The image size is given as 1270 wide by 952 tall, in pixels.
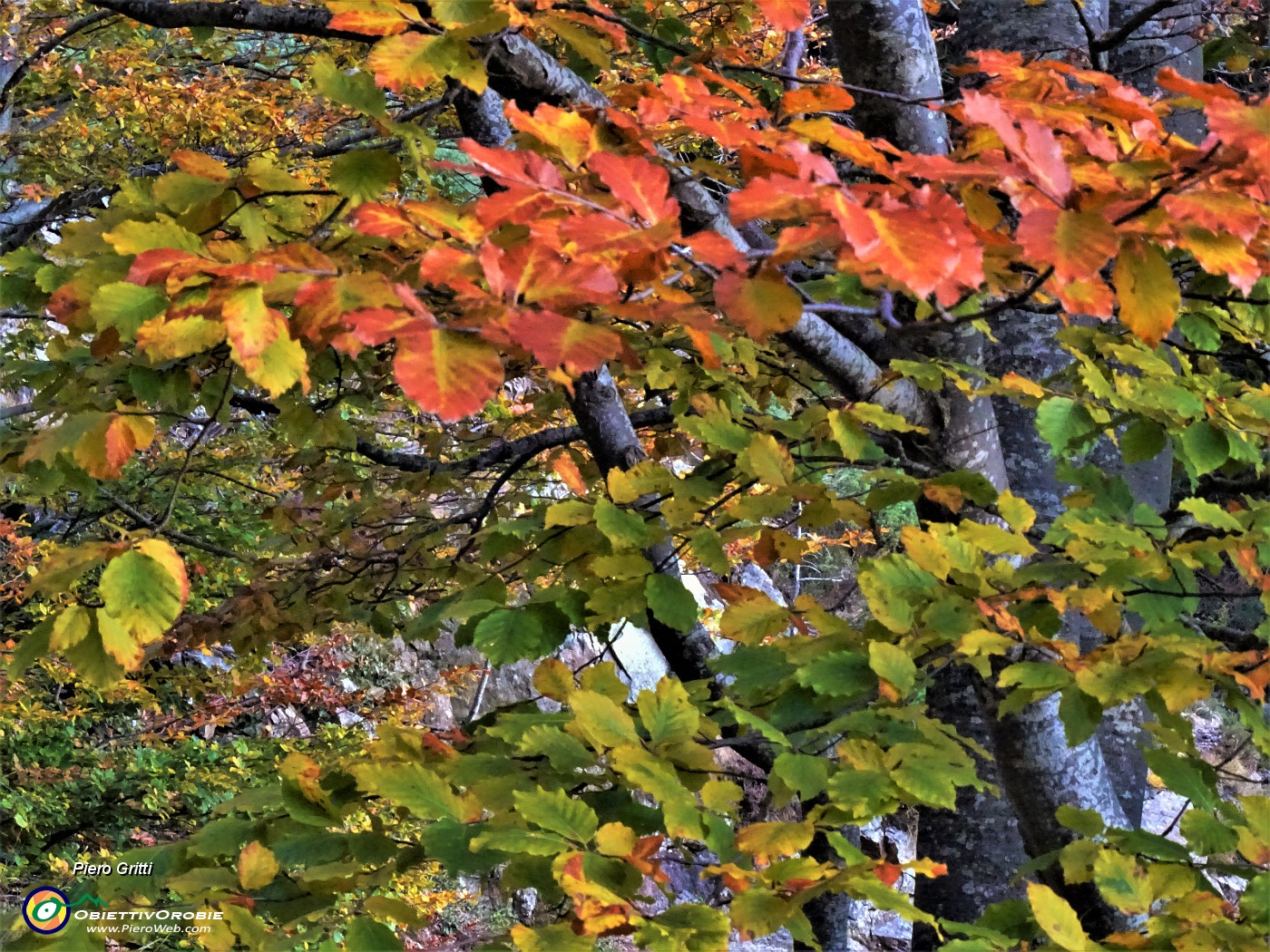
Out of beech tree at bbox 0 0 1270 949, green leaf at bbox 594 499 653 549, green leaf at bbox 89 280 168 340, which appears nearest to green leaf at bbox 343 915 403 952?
beech tree at bbox 0 0 1270 949

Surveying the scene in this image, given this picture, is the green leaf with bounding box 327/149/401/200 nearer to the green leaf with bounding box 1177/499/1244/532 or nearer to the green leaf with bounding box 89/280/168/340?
the green leaf with bounding box 89/280/168/340

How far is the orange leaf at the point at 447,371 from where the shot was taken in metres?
0.80

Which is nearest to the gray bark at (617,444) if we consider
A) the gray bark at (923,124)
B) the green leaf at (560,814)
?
the gray bark at (923,124)

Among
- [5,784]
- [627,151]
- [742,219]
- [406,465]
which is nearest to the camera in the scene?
[742,219]

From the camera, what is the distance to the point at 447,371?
824mm

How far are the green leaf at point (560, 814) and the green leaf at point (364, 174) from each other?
817 millimetres

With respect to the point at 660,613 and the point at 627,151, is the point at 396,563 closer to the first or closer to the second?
the point at 660,613

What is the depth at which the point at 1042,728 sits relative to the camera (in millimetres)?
1879

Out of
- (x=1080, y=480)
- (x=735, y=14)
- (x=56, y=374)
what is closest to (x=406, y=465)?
(x=56, y=374)

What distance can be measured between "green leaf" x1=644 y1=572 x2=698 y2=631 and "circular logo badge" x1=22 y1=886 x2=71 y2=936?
1.06m

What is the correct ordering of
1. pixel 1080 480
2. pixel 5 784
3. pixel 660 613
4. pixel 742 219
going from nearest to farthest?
pixel 742 219, pixel 660 613, pixel 1080 480, pixel 5 784

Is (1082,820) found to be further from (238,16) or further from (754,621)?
(238,16)

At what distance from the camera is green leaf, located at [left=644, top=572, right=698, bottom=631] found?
1480 millimetres

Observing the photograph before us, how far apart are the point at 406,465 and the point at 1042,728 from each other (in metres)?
2.28
